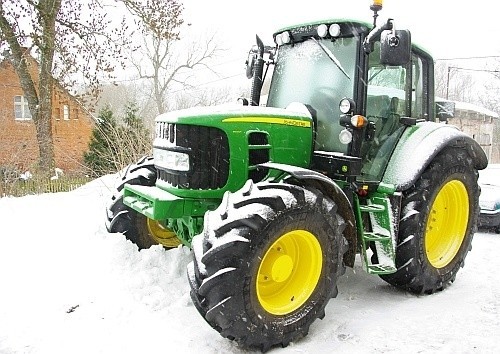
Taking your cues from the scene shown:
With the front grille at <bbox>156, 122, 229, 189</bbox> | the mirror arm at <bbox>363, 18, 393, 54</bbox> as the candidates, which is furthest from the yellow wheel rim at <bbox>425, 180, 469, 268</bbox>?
the front grille at <bbox>156, 122, 229, 189</bbox>

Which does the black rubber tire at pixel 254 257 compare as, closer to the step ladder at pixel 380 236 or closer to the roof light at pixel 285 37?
the step ladder at pixel 380 236

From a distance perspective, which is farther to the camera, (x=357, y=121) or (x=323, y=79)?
(x=323, y=79)

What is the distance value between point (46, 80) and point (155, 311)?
54.0 ft

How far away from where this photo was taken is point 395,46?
3.83 m

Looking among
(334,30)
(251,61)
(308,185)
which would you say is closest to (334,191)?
(308,185)

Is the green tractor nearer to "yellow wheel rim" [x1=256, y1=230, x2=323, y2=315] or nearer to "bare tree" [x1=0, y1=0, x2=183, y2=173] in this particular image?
"yellow wheel rim" [x1=256, y1=230, x2=323, y2=315]

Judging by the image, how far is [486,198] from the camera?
8258 mm

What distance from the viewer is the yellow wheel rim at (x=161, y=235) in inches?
201

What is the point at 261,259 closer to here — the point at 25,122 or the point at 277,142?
the point at 277,142

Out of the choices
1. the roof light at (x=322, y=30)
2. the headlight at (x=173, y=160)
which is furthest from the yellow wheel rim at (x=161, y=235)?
the roof light at (x=322, y=30)

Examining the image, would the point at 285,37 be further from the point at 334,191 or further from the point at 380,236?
the point at 380,236

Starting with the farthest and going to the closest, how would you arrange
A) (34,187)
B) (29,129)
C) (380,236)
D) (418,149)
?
(29,129)
(34,187)
(418,149)
(380,236)

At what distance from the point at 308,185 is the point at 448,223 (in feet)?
6.97

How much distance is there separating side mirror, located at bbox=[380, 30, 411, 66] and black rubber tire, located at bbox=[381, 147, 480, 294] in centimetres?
118
